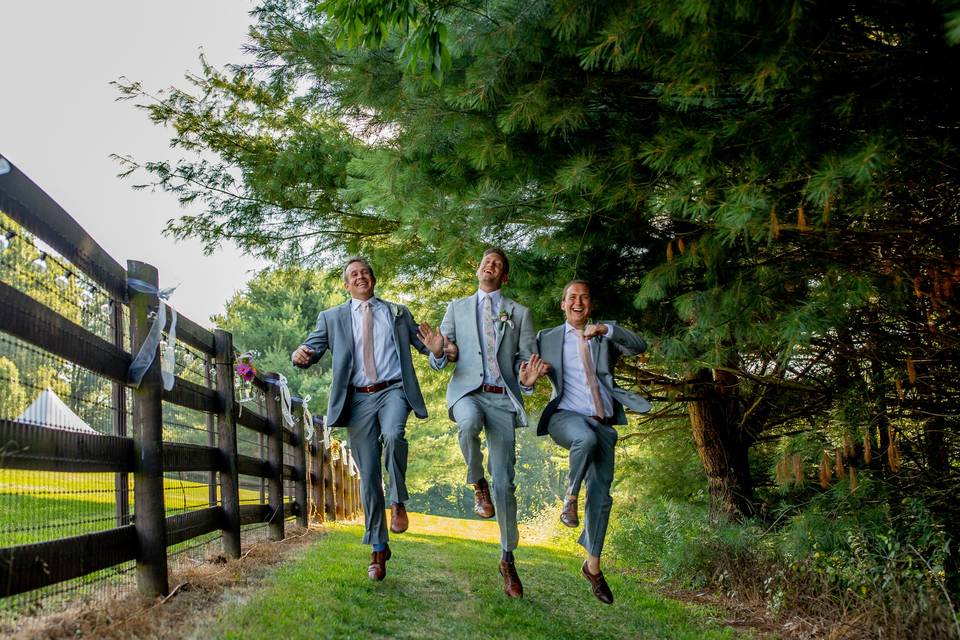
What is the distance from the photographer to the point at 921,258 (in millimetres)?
4453

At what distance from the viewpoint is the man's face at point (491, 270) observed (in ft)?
19.3

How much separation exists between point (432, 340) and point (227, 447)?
72.7 inches

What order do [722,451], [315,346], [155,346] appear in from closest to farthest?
[155,346]
[315,346]
[722,451]

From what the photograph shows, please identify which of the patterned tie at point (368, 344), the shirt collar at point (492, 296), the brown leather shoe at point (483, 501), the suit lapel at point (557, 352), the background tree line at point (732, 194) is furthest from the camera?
the shirt collar at point (492, 296)

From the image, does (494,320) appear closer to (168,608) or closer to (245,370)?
(245,370)

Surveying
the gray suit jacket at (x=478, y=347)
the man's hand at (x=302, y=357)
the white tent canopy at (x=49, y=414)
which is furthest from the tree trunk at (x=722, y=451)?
the white tent canopy at (x=49, y=414)

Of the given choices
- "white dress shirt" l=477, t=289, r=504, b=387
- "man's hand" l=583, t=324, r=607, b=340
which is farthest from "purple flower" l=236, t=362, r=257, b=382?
"man's hand" l=583, t=324, r=607, b=340

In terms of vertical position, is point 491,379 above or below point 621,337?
below

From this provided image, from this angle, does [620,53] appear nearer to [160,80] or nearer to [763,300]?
[763,300]

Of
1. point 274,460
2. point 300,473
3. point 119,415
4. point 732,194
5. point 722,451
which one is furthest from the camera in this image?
point 300,473

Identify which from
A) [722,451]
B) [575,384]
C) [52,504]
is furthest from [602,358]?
[722,451]

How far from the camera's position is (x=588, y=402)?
5781mm

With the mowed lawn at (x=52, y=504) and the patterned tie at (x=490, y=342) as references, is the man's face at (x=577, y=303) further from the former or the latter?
the mowed lawn at (x=52, y=504)

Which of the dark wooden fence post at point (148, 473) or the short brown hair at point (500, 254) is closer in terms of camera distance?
the dark wooden fence post at point (148, 473)
